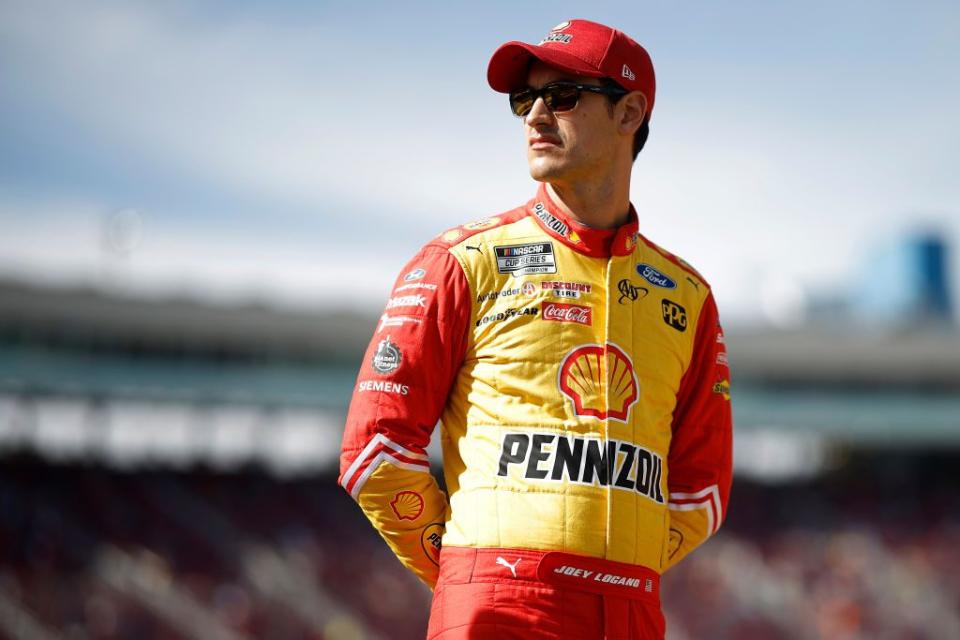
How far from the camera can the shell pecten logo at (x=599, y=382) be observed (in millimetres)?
2748

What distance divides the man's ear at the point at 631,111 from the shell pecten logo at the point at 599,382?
61 centimetres

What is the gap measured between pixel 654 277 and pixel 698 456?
1.59 ft

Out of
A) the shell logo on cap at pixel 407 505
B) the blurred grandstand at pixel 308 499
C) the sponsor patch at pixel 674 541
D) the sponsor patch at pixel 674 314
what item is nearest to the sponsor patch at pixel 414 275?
the shell logo on cap at pixel 407 505

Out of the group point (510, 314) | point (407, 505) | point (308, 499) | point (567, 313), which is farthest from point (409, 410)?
point (308, 499)

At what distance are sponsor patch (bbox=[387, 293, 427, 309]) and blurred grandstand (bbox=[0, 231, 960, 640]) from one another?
1660cm

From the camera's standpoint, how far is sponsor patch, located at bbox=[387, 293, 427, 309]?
282cm

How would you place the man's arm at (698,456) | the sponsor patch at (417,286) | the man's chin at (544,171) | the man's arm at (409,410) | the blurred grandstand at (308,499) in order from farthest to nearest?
the blurred grandstand at (308,499) < the man's arm at (698,456) < the man's chin at (544,171) < the sponsor patch at (417,286) < the man's arm at (409,410)

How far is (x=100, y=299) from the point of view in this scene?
22500 mm

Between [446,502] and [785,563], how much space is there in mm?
19664

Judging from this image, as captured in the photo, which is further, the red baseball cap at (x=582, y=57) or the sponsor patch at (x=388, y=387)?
the red baseball cap at (x=582, y=57)

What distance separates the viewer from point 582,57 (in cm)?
292

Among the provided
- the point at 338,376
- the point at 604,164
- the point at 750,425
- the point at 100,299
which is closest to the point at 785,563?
the point at 750,425

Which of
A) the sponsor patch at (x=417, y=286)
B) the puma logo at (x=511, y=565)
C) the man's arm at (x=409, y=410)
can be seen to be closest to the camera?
the puma logo at (x=511, y=565)

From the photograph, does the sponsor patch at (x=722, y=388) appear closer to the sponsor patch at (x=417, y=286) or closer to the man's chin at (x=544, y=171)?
the man's chin at (x=544, y=171)
